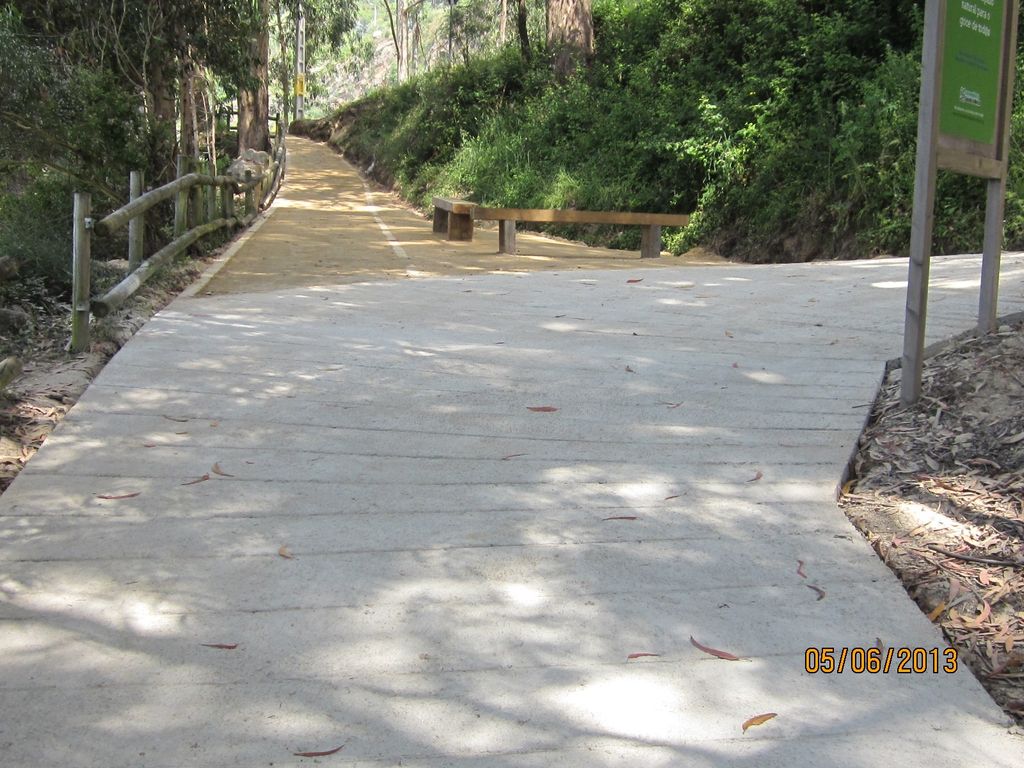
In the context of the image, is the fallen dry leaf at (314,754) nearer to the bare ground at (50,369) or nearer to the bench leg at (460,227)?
the bare ground at (50,369)

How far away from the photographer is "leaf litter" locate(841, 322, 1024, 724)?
10.6 feet

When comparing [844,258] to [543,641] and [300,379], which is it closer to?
[300,379]

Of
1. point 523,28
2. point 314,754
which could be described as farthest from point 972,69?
point 523,28

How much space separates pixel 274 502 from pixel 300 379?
1.66m

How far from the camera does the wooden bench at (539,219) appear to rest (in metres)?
13.2

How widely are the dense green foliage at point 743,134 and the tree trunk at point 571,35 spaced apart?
39cm

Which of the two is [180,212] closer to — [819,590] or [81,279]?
[81,279]

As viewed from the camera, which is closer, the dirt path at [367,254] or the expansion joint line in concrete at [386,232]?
the dirt path at [367,254]

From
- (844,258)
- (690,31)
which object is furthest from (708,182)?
(690,31)

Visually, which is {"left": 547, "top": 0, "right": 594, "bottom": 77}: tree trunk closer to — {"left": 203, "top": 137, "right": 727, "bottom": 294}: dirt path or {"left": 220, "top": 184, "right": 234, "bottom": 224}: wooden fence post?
{"left": 203, "top": 137, "right": 727, "bottom": 294}: dirt path
